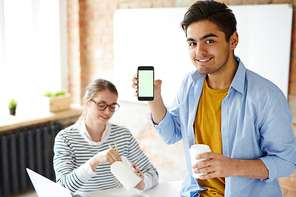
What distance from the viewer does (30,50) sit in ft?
12.1

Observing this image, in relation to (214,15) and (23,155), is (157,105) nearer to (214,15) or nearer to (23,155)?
(214,15)

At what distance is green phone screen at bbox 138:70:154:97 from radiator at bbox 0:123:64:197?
2129 millimetres

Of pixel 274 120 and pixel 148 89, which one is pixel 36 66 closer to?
pixel 148 89

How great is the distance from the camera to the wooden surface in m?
2.97

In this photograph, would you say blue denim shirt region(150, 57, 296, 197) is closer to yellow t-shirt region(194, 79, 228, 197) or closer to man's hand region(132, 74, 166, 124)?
yellow t-shirt region(194, 79, 228, 197)

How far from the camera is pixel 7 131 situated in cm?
314

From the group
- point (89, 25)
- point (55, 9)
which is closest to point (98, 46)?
point (89, 25)

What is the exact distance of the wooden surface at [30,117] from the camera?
2.97 metres

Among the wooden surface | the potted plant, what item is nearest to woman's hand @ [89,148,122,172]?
the wooden surface

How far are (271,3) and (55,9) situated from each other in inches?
100

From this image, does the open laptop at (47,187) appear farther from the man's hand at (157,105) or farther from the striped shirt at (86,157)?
the man's hand at (157,105)

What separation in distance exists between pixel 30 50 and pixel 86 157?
7.36 feet

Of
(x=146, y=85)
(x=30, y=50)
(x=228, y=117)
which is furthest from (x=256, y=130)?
(x=30, y=50)

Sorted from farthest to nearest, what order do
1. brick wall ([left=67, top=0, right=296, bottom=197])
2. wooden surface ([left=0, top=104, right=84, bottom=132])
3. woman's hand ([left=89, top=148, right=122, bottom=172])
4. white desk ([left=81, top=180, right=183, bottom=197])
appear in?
brick wall ([left=67, top=0, right=296, bottom=197]) < wooden surface ([left=0, top=104, right=84, bottom=132]) < white desk ([left=81, top=180, right=183, bottom=197]) < woman's hand ([left=89, top=148, right=122, bottom=172])
